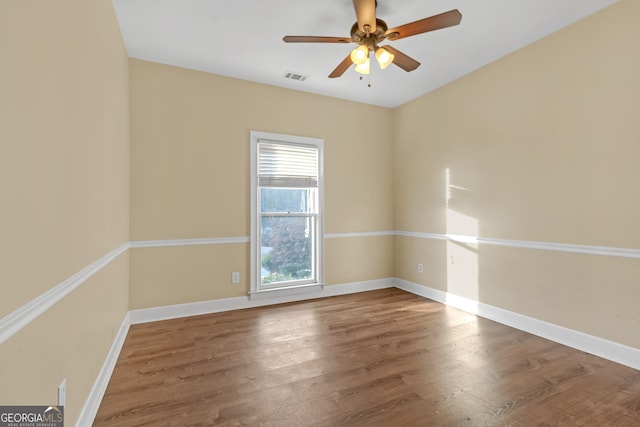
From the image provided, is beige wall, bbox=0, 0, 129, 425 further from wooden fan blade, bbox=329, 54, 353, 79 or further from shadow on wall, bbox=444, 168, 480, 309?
shadow on wall, bbox=444, 168, 480, 309

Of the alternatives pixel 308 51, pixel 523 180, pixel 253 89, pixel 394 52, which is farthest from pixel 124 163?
pixel 523 180

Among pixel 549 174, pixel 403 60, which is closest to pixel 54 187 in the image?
pixel 403 60

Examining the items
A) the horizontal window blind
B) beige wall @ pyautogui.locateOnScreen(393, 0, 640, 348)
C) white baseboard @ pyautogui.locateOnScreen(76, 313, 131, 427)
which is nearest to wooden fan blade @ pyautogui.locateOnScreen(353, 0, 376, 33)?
beige wall @ pyautogui.locateOnScreen(393, 0, 640, 348)

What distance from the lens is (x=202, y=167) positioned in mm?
3492

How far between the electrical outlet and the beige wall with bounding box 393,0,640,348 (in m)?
3.60

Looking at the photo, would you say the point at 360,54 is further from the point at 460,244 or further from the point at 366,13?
the point at 460,244

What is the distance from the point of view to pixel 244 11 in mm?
2459

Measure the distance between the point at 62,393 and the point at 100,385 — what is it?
78cm

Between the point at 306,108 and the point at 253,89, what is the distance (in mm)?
743

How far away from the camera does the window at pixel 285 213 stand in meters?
3.78

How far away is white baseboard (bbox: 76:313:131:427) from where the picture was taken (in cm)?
162

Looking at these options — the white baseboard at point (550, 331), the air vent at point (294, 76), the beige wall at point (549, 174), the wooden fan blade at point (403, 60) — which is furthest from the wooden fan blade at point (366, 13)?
the white baseboard at point (550, 331)

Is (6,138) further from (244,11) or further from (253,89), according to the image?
(253,89)

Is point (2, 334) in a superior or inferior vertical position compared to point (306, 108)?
inferior
